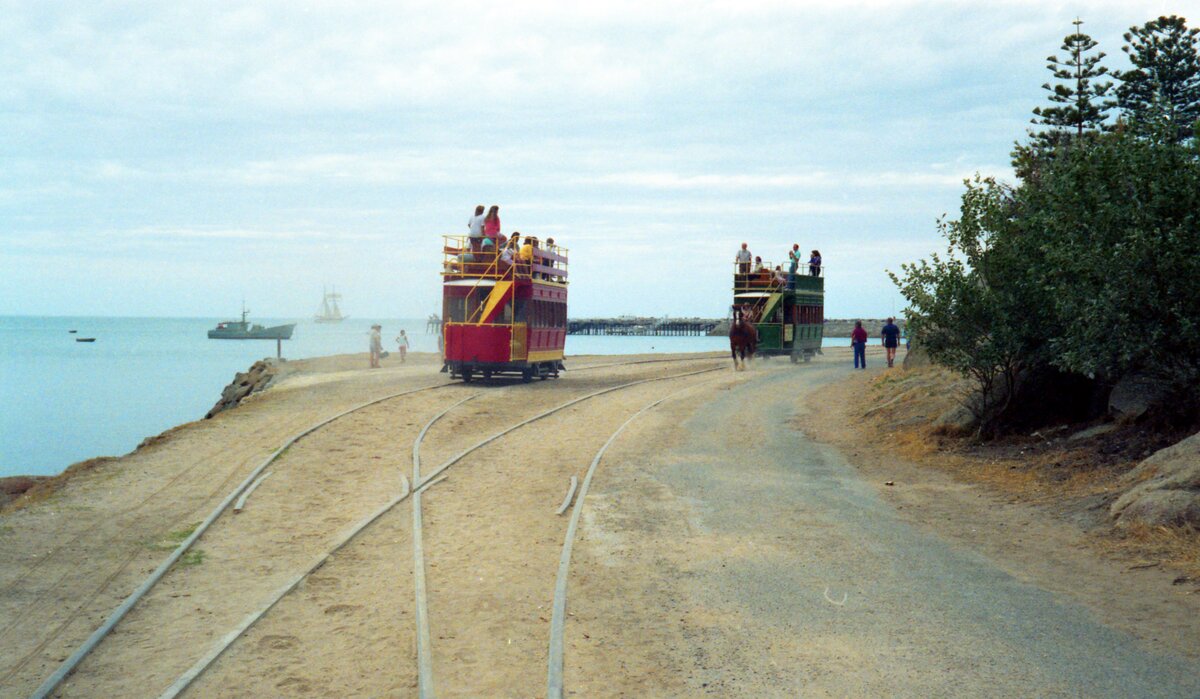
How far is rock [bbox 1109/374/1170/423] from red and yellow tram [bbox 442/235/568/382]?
17.9 m

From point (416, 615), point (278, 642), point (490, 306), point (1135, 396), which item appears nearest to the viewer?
point (278, 642)

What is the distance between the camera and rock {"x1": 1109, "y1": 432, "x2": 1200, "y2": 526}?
10266 mm

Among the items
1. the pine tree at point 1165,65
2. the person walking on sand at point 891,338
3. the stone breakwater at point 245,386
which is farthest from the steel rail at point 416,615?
the pine tree at point 1165,65

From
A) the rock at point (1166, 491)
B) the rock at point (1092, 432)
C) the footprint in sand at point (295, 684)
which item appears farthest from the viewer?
the rock at point (1092, 432)

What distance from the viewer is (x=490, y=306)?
95.1ft

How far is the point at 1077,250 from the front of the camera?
1336 cm

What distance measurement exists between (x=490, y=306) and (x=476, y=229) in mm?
2981

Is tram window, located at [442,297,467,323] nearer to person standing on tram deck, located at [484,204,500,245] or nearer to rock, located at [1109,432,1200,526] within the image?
person standing on tram deck, located at [484,204,500,245]

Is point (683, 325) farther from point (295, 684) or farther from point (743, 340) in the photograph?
point (295, 684)

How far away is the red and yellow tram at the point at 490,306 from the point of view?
2930cm

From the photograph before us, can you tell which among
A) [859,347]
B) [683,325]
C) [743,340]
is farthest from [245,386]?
[683,325]

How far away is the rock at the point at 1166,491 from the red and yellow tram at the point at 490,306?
65.6ft

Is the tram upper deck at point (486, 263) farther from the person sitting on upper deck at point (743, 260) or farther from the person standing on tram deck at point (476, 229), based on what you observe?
the person sitting on upper deck at point (743, 260)

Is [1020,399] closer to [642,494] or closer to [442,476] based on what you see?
[642,494]
